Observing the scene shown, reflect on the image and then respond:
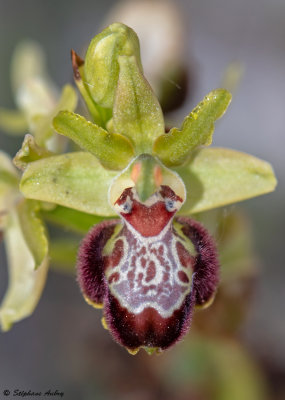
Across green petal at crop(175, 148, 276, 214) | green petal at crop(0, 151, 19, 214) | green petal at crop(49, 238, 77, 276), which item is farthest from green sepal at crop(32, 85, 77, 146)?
green petal at crop(49, 238, 77, 276)

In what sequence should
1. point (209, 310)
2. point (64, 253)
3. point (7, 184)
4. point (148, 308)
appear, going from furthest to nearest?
point (209, 310) < point (64, 253) < point (7, 184) < point (148, 308)

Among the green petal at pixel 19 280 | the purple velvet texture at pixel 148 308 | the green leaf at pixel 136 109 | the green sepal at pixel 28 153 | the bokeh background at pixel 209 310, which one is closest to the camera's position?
the purple velvet texture at pixel 148 308

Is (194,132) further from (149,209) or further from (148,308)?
(148,308)

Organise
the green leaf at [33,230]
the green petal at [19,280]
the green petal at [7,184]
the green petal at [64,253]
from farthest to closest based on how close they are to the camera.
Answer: the green petal at [64,253] < the green petal at [7,184] < the green petal at [19,280] < the green leaf at [33,230]

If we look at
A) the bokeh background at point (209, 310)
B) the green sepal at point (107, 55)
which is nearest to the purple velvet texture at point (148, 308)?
the green sepal at point (107, 55)

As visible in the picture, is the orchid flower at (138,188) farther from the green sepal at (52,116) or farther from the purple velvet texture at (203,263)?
the green sepal at (52,116)

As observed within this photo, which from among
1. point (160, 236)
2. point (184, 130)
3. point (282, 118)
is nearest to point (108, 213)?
point (160, 236)

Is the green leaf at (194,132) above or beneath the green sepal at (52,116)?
above

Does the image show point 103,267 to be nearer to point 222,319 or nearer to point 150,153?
point 150,153

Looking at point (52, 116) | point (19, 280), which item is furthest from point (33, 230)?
point (52, 116)
